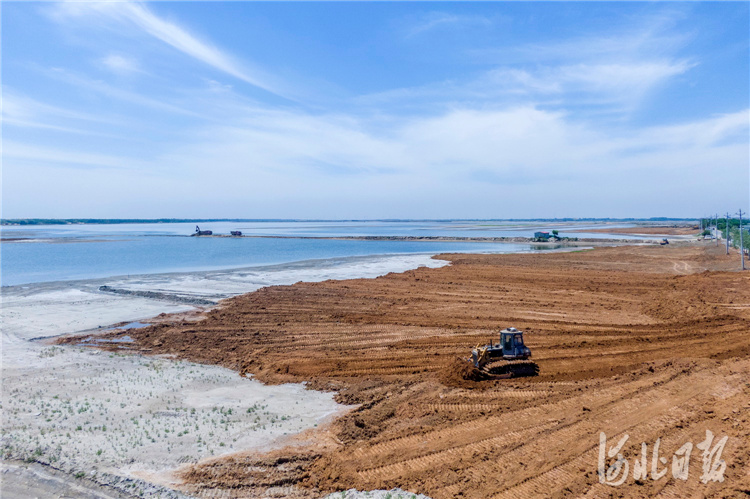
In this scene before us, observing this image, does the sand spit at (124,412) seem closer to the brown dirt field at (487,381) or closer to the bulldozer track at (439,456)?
the brown dirt field at (487,381)

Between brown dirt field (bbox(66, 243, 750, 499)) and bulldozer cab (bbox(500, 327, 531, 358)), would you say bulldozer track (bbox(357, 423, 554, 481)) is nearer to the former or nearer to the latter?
brown dirt field (bbox(66, 243, 750, 499))

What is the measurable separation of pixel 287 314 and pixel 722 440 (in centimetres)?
2149

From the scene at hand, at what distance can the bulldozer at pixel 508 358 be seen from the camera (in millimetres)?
15453

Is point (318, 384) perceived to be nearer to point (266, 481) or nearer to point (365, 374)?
point (365, 374)

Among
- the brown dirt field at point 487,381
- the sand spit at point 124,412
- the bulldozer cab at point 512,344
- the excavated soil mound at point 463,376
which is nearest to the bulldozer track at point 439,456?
the brown dirt field at point 487,381

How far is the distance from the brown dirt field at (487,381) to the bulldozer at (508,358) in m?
0.39

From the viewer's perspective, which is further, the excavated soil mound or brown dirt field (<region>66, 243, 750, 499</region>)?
the excavated soil mound

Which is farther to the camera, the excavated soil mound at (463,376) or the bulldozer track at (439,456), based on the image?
the excavated soil mound at (463,376)

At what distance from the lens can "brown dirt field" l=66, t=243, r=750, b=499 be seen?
9.62m

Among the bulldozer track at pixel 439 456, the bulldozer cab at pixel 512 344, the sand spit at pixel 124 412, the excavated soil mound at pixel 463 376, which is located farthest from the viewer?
the bulldozer cab at pixel 512 344

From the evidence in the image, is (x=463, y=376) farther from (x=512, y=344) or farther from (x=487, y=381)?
(x=512, y=344)

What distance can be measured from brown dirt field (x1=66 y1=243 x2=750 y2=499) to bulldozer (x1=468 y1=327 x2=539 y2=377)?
0.39m

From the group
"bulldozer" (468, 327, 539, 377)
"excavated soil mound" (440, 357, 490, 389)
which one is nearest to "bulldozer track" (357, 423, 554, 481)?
"excavated soil mound" (440, 357, 490, 389)

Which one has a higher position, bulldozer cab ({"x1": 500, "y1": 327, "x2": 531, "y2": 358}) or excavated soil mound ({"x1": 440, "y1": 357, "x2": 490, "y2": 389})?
bulldozer cab ({"x1": 500, "y1": 327, "x2": 531, "y2": 358})
